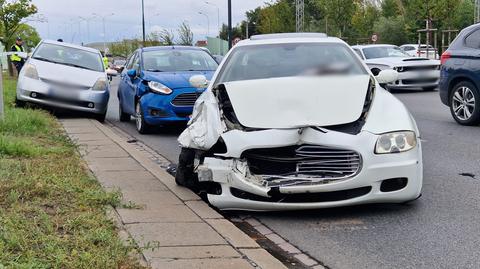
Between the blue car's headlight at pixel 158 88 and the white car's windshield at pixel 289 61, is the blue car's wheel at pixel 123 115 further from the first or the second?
the white car's windshield at pixel 289 61

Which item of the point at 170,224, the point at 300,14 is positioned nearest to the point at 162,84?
the point at 170,224

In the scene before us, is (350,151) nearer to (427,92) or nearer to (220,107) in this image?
(220,107)

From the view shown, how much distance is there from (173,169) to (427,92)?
44.2 feet

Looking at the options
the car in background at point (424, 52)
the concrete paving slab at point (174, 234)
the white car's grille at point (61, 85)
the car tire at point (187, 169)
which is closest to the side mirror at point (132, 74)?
the white car's grille at point (61, 85)

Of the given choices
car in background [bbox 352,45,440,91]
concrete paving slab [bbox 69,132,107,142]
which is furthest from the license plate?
car in background [bbox 352,45,440,91]

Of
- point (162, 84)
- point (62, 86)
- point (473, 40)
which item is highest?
point (473, 40)

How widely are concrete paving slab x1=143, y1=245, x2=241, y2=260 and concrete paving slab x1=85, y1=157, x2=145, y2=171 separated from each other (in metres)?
2.93

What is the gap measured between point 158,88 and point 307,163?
19.3 feet

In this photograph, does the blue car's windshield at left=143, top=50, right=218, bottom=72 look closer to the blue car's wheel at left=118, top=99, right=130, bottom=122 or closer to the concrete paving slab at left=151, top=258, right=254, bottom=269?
the blue car's wheel at left=118, top=99, right=130, bottom=122

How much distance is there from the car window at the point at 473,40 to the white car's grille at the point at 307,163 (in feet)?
21.2

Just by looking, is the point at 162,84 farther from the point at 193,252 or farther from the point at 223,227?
the point at 193,252

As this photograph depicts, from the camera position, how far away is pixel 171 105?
1042 centimetres

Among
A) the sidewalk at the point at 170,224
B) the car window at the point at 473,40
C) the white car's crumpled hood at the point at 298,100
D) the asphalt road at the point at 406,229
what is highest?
the car window at the point at 473,40

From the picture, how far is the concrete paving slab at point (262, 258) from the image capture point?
13.1 feet
